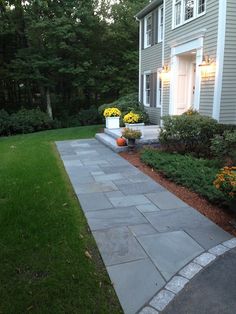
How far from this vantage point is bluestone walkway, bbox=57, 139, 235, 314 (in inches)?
106

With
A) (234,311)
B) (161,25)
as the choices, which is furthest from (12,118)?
(234,311)

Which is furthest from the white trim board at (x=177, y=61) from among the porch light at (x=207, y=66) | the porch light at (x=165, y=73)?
the porch light at (x=165, y=73)

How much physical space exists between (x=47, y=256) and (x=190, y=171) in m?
3.44

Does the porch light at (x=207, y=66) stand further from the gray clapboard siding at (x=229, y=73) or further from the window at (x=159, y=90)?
the window at (x=159, y=90)

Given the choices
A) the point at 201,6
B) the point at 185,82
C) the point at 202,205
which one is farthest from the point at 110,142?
the point at 202,205

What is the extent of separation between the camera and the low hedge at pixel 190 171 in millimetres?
4738

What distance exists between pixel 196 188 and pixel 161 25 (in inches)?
370

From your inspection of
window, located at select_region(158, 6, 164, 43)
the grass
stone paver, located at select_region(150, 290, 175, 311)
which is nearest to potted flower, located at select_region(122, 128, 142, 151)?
the grass

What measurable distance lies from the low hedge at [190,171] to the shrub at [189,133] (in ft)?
1.67

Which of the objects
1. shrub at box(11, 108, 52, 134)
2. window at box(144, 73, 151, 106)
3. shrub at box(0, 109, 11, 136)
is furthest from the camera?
shrub at box(11, 108, 52, 134)

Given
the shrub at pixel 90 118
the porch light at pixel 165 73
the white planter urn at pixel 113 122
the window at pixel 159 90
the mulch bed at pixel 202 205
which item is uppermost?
the porch light at pixel 165 73

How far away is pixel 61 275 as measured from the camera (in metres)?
2.75

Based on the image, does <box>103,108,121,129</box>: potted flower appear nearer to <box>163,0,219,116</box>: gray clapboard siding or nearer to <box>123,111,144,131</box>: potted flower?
<box>123,111,144,131</box>: potted flower

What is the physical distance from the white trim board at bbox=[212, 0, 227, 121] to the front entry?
2182 mm
